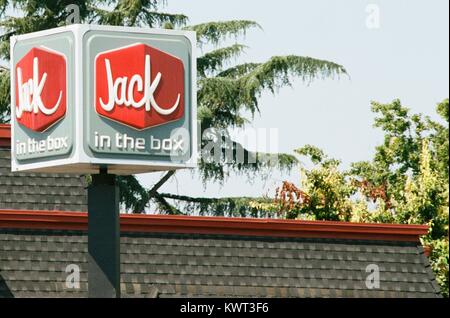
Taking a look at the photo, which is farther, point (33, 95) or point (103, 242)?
point (33, 95)

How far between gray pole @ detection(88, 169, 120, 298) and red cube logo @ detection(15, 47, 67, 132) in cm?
105

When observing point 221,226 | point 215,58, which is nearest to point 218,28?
point 215,58

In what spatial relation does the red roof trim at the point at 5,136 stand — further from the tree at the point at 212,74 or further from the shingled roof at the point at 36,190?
the tree at the point at 212,74

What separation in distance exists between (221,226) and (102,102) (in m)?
6.40

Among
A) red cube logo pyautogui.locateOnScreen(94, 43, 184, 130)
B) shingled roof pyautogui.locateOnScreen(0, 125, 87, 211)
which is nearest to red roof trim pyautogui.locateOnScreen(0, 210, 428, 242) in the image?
shingled roof pyautogui.locateOnScreen(0, 125, 87, 211)

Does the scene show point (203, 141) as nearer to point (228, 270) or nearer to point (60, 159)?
point (228, 270)

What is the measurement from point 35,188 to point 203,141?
25569 millimetres

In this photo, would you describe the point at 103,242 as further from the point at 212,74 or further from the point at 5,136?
the point at 212,74

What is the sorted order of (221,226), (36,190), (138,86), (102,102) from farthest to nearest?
(36,190) < (221,226) < (138,86) < (102,102)

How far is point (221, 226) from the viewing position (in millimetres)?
25609

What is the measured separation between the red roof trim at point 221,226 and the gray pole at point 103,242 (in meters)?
5.46

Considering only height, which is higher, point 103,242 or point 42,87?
point 42,87

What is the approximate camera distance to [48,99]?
19.8 m

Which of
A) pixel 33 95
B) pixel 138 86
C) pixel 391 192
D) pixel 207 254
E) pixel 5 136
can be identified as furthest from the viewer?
pixel 391 192
